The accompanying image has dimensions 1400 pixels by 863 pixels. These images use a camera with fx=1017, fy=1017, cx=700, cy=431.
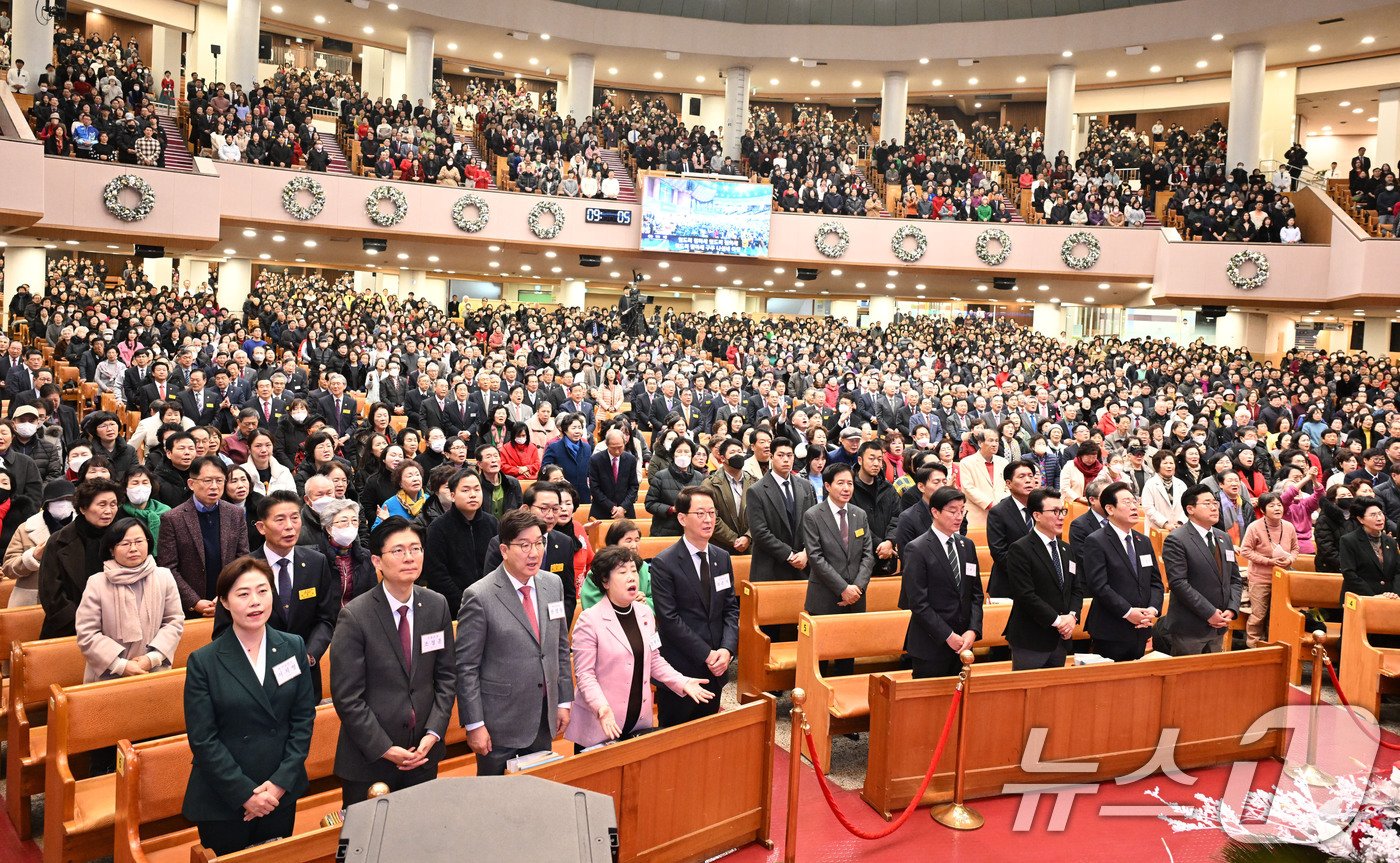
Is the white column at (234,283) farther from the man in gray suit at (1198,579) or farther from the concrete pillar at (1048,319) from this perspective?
the man in gray suit at (1198,579)

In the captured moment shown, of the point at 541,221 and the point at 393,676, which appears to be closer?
the point at 393,676

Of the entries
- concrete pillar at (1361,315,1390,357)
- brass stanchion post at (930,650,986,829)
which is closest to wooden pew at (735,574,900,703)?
brass stanchion post at (930,650,986,829)

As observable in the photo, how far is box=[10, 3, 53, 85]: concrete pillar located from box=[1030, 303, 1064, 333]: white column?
23.1 meters

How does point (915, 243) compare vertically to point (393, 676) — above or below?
above

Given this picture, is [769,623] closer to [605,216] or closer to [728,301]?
[605,216]

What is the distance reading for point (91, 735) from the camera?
3789 mm

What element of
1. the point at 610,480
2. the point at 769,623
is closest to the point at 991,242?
the point at 610,480

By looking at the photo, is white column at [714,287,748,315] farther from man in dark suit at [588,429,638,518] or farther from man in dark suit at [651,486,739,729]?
man in dark suit at [651,486,739,729]

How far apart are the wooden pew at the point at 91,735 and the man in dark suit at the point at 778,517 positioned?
3.13 metres

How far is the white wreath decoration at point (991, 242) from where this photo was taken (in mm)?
22547

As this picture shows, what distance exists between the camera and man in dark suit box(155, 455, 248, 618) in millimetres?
4754

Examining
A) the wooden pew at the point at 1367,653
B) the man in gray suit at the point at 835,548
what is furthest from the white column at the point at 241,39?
the wooden pew at the point at 1367,653

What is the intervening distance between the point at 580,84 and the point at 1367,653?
24.3 m

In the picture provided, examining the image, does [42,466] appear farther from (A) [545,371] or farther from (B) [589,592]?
(A) [545,371]
